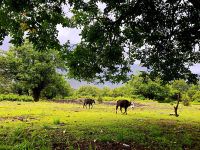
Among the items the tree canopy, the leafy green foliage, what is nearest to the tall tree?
the tree canopy

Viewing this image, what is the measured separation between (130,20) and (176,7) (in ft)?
9.78

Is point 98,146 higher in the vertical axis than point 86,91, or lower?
lower

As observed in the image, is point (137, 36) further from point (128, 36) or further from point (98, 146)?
point (98, 146)

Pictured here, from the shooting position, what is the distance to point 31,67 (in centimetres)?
7350

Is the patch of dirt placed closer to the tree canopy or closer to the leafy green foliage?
the tree canopy

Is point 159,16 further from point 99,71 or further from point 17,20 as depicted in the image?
point 17,20

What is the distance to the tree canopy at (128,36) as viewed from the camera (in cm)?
1952

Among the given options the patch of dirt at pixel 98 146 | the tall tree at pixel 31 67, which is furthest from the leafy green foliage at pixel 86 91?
the patch of dirt at pixel 98 146

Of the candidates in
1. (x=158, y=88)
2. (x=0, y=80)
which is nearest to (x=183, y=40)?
(x=0, y=80)

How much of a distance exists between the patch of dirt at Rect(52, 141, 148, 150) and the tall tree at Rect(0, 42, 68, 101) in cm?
5640

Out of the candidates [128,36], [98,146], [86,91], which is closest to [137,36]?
[128,36]

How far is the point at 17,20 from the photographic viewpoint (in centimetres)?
1573

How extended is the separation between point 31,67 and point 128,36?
5443 centimetres

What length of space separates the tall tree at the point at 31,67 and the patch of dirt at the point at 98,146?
56.4 m
